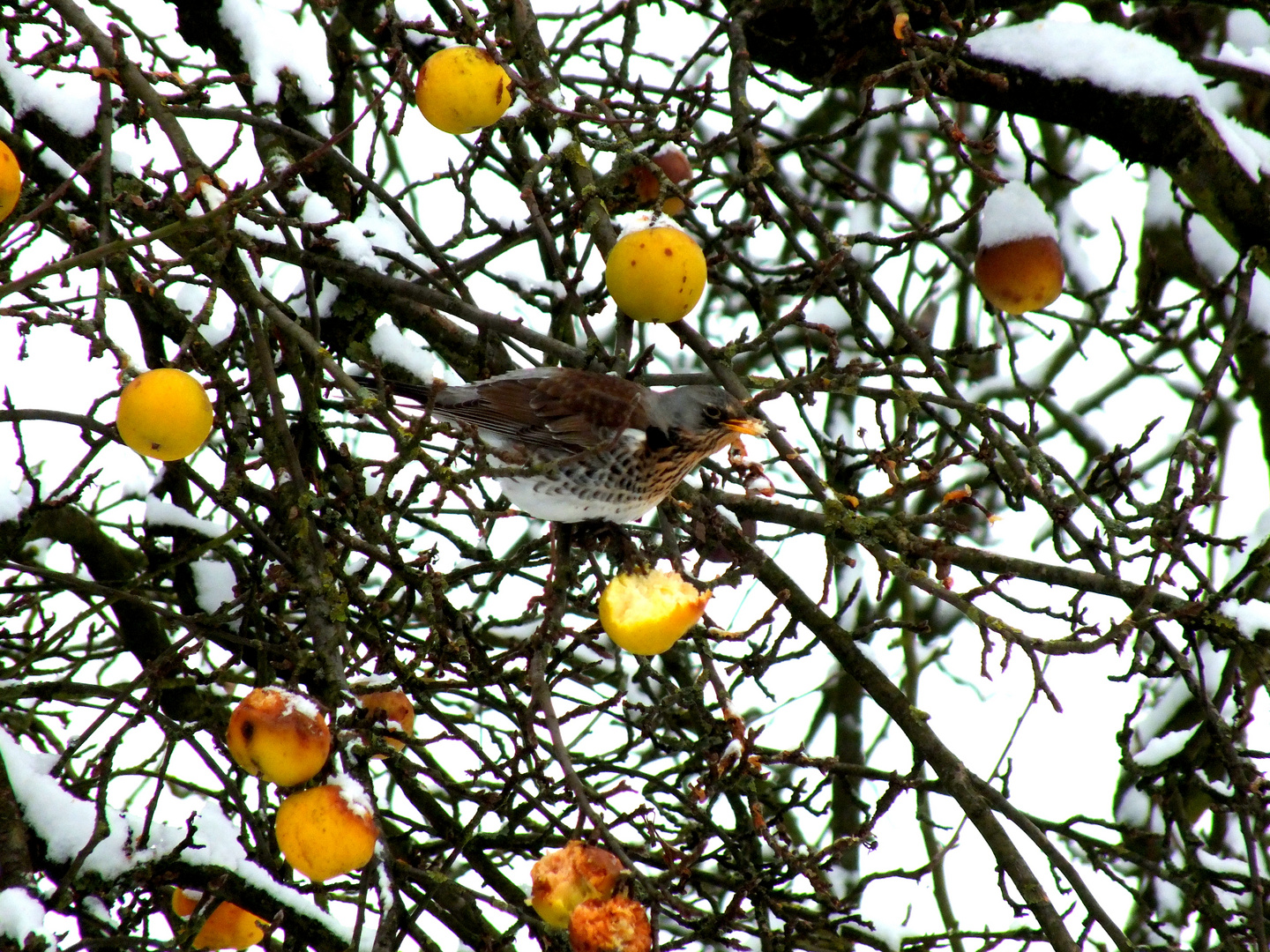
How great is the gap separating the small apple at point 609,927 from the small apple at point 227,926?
1.01 m

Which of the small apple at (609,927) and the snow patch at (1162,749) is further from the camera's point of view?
the snow patch at (1162,749)

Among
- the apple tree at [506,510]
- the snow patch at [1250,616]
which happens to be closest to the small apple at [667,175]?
the apple tree at [506,510]

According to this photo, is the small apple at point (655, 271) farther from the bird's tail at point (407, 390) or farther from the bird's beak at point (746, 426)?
the bird's tail at point (407, 390)

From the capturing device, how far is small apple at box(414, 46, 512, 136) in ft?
9.04

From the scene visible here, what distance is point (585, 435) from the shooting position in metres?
3.69

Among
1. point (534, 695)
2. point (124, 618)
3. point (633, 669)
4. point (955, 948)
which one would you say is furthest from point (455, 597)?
point (534, 695)

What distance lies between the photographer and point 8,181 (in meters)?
2.29

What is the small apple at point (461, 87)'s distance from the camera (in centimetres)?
276

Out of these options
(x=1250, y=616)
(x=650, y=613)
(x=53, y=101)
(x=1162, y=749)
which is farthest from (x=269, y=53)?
(x=1162, y=749)

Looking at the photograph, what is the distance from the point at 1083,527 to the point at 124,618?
5.89 m

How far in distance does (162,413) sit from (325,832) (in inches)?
34.8

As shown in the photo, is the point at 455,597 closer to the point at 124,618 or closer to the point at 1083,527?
the point at 124,618

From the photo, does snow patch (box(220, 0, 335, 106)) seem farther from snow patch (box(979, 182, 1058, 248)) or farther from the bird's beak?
snow patch (box(979, 182, 1058, 248))

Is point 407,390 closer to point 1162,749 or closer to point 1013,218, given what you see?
point 1013,218
